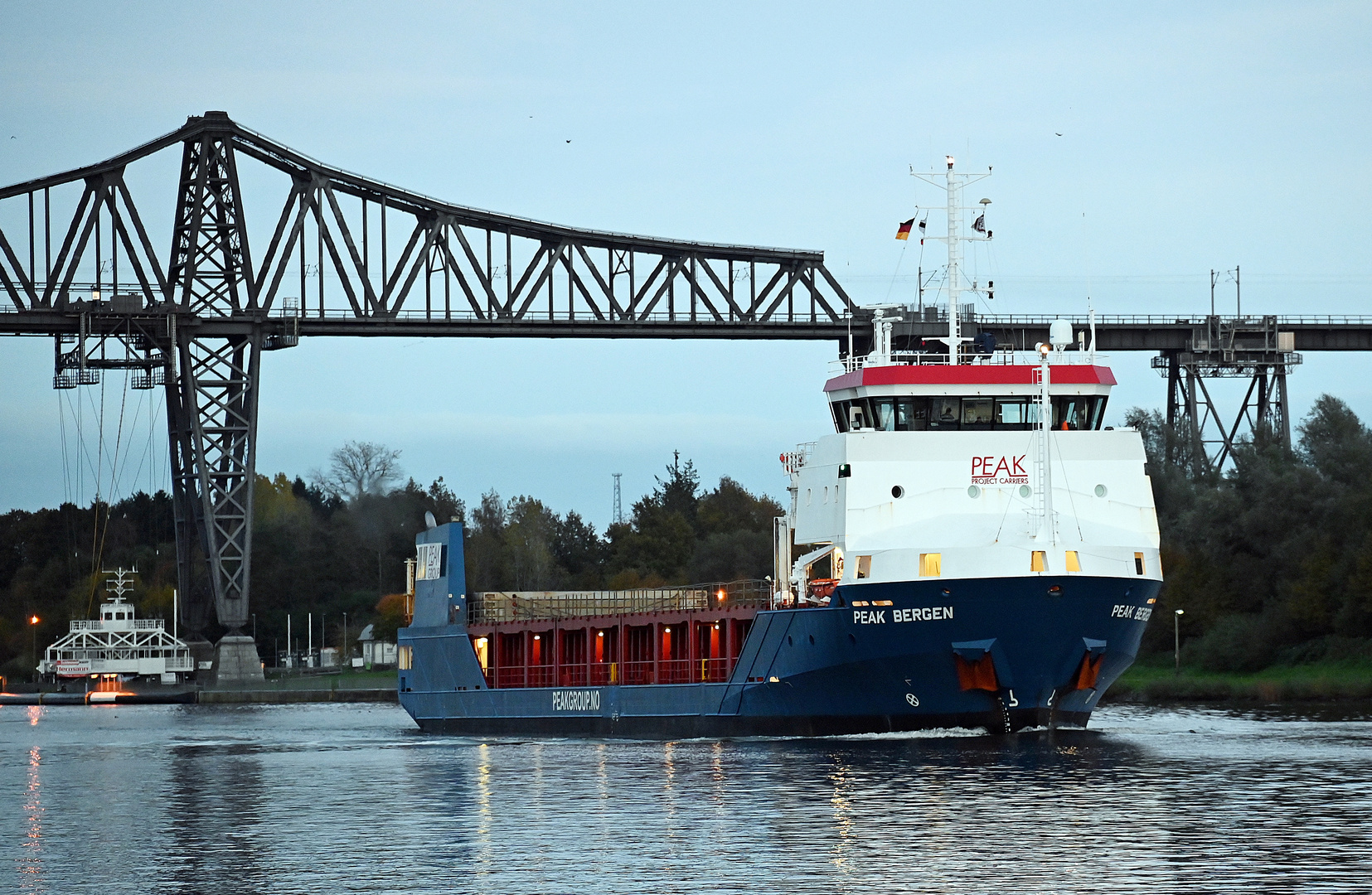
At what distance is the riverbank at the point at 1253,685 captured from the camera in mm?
66938

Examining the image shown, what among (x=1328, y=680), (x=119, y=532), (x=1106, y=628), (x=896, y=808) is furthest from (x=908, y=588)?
(x=119, y=532)

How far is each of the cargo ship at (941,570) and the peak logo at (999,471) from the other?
39 mm

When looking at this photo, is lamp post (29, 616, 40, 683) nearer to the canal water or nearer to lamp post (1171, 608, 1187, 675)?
lamp post (1171, 608, 1187, 675)

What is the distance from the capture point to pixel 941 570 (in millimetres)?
43875

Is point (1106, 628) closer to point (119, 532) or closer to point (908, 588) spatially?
point (908, 588)

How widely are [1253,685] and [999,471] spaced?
29825 mm

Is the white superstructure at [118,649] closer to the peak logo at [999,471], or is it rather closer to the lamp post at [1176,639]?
the lamp post at [1176,639]

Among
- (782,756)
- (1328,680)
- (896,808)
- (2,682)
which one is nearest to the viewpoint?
(896,808)

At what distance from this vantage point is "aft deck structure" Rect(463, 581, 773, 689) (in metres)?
50.6

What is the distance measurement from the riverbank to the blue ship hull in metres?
24.7

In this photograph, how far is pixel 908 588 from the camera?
140 ft

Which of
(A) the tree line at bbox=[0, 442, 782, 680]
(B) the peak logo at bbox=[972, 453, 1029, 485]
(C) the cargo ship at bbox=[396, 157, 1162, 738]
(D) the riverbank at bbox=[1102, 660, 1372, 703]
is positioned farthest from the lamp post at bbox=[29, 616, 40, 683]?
(B) the peak logo at bbox=[972, 453, 1029, 485]

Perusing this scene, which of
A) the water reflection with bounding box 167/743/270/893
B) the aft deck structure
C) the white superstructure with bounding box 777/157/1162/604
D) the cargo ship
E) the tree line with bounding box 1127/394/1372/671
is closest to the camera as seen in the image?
the water reflection with bounding box 167/743/270/893

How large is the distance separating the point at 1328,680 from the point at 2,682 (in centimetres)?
8519
